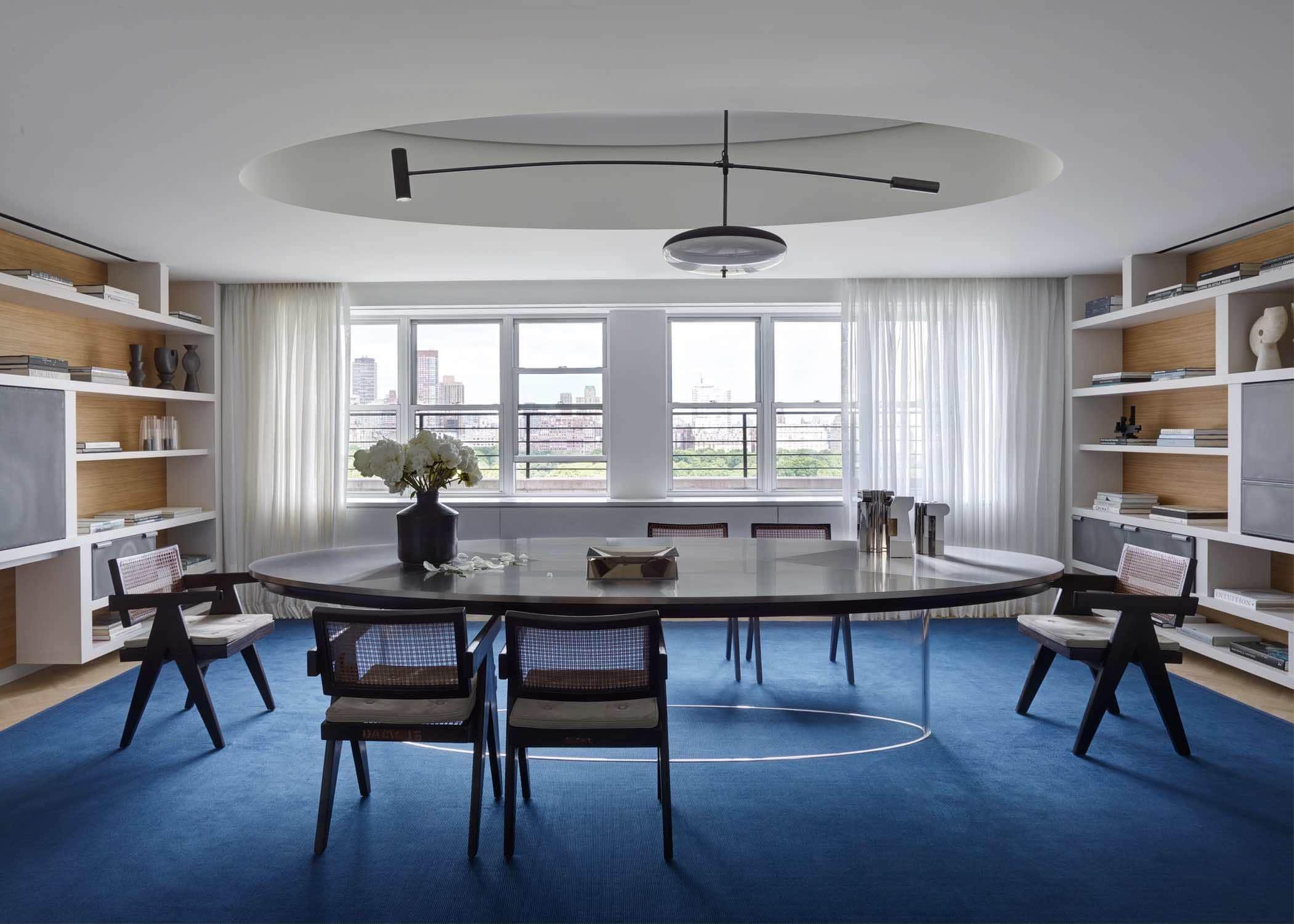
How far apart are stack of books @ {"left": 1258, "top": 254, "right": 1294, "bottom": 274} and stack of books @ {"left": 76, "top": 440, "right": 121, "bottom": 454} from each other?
21.3 ft

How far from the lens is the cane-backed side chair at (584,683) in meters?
2.28

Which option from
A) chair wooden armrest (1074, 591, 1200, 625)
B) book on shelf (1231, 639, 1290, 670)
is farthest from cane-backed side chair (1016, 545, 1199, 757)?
book on shelf (1231, 639, 1290, 670)

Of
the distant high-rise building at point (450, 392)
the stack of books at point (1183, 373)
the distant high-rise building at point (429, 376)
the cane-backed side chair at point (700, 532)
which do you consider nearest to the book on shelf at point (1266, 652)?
the stack of books at point (1183, 373)

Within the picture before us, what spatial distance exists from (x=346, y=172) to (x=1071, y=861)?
4.57 metres

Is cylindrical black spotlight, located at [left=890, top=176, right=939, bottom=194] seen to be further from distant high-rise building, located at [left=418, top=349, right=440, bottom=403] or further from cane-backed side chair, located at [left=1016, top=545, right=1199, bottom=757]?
distant high-rise building, located at [left=418, top=349, right=440, bottom=403]

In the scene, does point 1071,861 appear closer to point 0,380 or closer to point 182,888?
point 182,888

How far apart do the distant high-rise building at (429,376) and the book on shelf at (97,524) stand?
2259 mm

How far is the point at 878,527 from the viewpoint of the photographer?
337cm

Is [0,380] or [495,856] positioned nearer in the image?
[495,856]

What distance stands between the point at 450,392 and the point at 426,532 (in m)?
3.36

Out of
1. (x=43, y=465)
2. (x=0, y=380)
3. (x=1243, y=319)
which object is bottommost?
(x=43, y=465)

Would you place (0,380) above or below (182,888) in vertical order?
above

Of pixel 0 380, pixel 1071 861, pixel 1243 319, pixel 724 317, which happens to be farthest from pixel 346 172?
pixel 1243 319

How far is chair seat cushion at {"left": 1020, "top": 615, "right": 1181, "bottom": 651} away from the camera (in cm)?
328
